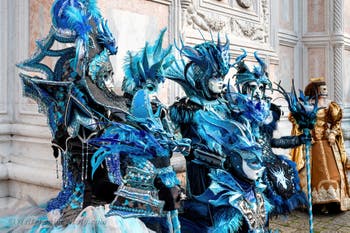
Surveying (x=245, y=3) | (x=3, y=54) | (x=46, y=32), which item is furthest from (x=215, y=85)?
(x=245, y=3)

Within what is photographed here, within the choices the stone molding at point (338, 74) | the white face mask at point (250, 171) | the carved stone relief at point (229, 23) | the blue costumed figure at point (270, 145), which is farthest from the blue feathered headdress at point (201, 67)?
the stone molding at point (338, 74)

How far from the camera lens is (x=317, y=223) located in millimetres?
5176

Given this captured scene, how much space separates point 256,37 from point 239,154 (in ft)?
13.8

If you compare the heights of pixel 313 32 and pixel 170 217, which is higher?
pixel 313 32

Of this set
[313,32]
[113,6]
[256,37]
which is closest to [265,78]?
[113,6]

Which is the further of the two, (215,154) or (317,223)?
(317,223)

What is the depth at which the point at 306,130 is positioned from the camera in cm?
340

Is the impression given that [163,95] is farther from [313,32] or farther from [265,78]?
[313,32]

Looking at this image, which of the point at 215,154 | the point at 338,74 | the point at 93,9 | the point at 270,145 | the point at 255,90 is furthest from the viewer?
the point at 338,74

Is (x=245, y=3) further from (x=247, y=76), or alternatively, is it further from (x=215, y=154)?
(x=215, y=154)

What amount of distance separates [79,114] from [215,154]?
1.03m

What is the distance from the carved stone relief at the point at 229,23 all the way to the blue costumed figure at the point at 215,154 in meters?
1.96

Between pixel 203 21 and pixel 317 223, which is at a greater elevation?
pixel 203 21

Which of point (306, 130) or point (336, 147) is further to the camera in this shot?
point (336, 147)
